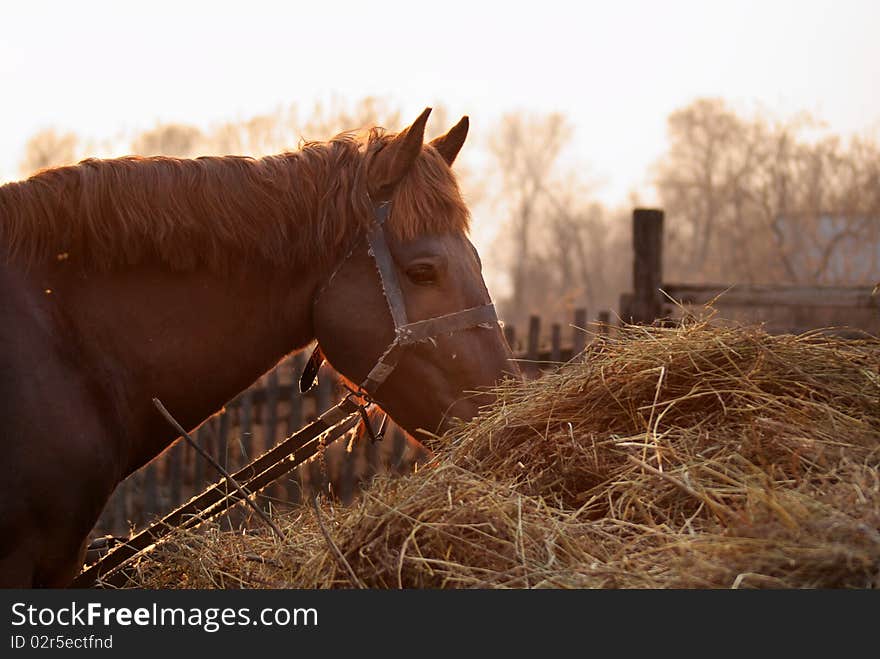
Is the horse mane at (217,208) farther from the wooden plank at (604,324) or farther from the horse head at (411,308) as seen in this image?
the wooden plank at (604,324)

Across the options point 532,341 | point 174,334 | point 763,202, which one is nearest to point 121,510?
point 532,341

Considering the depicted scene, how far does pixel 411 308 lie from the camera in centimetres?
292

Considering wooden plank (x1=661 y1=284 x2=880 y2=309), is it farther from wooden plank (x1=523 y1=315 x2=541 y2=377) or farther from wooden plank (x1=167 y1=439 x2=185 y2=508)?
wooden plank (x1=167 y1=439 x2=185 y2=508)

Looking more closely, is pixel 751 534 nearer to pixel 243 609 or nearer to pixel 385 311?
pixel 243 609

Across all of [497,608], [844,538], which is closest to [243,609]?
[497,608]

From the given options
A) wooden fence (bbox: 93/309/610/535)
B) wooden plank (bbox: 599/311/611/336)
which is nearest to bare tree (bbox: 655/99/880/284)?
wooden plank (bbox: 599/311/611/336)

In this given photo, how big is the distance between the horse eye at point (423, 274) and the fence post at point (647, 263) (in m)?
4.80

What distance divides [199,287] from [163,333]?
7.0 inches

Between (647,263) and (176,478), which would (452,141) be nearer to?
(647,263)

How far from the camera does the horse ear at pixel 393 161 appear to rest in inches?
116

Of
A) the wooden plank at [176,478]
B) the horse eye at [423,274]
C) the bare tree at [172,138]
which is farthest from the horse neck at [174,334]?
the bare tree at [172,138]

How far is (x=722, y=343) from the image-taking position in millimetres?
2562

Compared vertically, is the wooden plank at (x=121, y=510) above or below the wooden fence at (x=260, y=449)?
below

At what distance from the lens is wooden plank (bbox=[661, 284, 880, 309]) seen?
725cm
